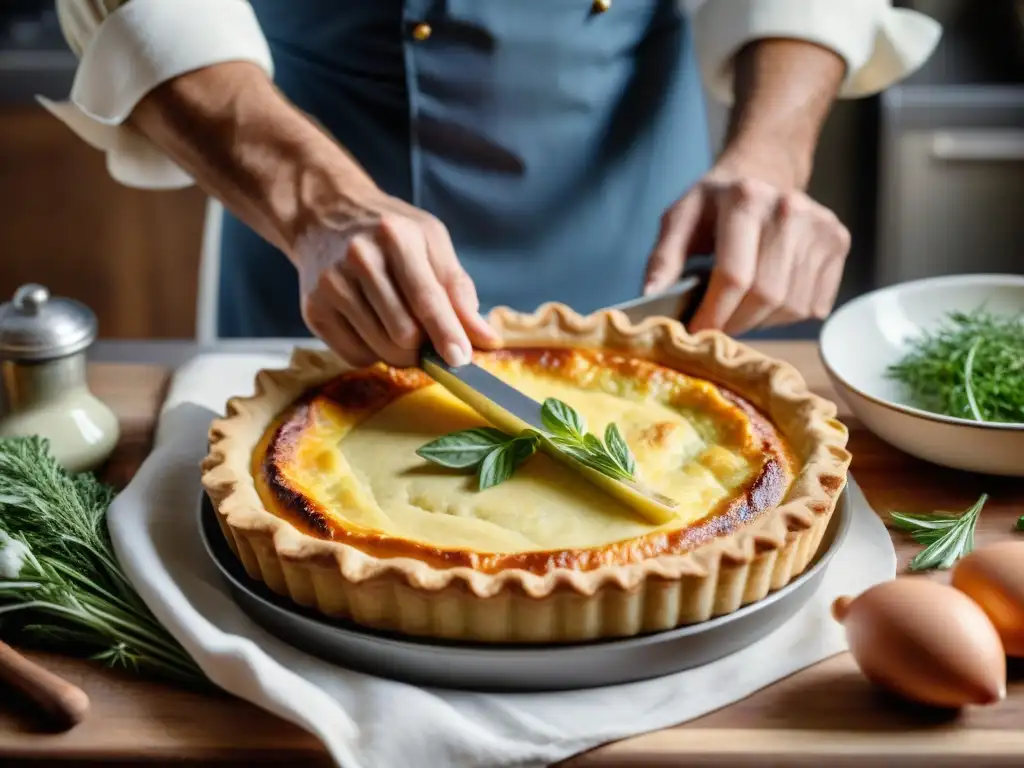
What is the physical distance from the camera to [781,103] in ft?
8.63

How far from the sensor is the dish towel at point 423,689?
4.66ft

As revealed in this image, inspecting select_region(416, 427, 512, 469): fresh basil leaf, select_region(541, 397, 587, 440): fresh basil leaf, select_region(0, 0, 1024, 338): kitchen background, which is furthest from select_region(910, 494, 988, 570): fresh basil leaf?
select_region(0, 0, 1024, 338): kitchen background

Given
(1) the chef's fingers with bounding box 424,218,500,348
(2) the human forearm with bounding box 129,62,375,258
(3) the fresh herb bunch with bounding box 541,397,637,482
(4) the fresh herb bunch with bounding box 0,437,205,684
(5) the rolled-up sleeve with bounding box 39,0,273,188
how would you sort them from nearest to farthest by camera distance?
(4) the fresh herb bunch with bounding box 0,437,205,684, (3) the fresh herb bunch with bounding box 541,397,637,482, (1) the chef's fingers with bounding box 424,218,500,348, (2) the human forearm with bounding box 129,62,375,258, (5) the rolled-up sleeve with bounding box 39,0,273,188

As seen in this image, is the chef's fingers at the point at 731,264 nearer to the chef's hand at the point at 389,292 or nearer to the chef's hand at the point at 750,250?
the chef's hand at the point at 750,250

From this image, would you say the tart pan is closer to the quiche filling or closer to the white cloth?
the quiche filling

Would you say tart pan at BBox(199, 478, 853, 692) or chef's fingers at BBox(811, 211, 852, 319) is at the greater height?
chef's fingers at BBox(811, 211, 852, 319)

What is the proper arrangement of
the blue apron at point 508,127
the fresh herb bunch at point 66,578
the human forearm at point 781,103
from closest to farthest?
the fresh herb bunch at point 66,578
the human forearm at point 781,103
the blue apron at point 508,127

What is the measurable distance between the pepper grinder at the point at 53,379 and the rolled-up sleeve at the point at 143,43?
1.68 feet

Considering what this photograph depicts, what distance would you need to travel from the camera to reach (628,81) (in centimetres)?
286

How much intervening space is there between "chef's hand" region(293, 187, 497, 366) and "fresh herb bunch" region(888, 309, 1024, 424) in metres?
0.76

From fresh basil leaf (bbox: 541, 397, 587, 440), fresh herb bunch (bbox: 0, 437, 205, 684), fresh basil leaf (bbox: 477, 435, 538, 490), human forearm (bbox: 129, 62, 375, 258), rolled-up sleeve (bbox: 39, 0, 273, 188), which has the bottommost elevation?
fresh herb bunch (bbox: 0, 437, 205, 684)

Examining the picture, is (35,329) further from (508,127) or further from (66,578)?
(508,127)

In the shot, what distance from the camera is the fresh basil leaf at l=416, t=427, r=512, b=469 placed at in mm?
1776

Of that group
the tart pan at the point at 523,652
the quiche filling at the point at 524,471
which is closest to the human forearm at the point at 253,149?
the quiche filling at the point at 524,471
